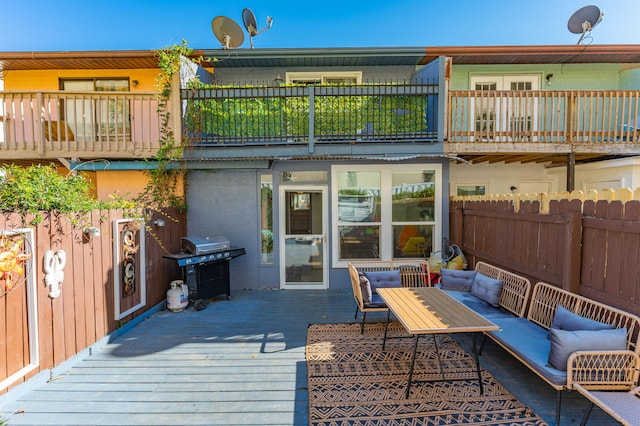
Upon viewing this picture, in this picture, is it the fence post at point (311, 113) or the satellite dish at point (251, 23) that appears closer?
the fence post at point (311, 113)

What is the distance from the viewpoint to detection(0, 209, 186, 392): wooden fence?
9.70 ft

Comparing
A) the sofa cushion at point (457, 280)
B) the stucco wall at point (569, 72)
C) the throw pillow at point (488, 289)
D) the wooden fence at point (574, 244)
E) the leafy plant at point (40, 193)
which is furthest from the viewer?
the stucco wall at point (569, 72)

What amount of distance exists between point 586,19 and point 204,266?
9.99 m

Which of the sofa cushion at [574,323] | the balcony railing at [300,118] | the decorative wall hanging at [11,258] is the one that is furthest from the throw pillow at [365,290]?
the decorative wall hanging at [11,258]

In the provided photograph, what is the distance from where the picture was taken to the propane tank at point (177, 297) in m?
5.61

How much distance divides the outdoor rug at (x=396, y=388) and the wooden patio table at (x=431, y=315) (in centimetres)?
14

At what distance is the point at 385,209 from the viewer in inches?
272

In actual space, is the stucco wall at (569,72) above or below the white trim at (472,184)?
above

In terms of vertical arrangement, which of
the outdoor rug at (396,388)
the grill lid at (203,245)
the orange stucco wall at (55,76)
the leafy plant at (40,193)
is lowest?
the outdoor rug at (396,388)

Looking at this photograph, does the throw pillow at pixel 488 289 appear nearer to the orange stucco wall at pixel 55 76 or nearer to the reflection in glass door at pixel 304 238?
the reflection in glass door at pixel 304 238

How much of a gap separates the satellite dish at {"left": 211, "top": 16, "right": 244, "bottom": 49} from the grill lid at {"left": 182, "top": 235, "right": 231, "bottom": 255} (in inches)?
176

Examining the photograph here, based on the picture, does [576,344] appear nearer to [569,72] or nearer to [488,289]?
[488,289]

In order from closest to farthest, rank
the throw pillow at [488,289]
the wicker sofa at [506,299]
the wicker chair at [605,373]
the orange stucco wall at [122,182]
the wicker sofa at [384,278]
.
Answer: the wicker chair at [605,373]
the wicker sofa at [506,299]
the throw pillow at [488,289]
the wicker sofa at [384,278]
the orange stucco wall at [122,182]

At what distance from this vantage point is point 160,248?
225 inches
